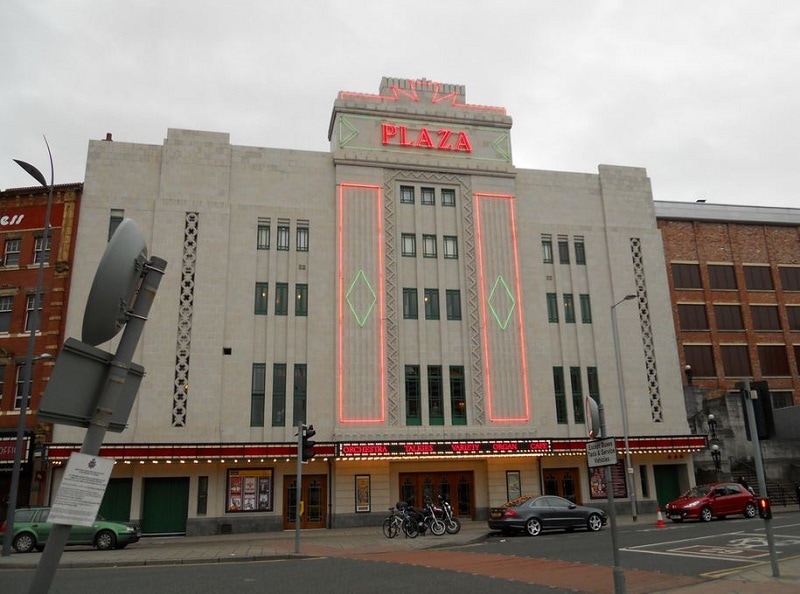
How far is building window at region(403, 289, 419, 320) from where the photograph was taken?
32.3m

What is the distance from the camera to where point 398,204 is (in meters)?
33.6

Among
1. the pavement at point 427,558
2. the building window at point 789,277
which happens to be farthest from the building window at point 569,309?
the building window at point 789,277

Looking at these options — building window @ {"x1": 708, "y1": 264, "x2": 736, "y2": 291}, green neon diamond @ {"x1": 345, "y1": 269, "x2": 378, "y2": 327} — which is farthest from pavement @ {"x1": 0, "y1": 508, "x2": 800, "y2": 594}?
building window @ {"x1": 708, "y1": 264, "x2": 736, "y2": 291}

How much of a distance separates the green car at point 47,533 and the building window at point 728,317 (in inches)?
1576

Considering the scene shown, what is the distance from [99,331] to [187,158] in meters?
29.7

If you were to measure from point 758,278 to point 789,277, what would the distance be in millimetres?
2737

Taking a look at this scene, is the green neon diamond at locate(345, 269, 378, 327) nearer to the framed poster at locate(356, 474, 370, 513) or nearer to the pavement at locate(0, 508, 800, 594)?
the framed poster at locate(356, 474, 370, 513)

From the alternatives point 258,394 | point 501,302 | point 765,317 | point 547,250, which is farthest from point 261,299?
point 765,317

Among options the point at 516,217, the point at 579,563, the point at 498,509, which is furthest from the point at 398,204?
the point at 579,563

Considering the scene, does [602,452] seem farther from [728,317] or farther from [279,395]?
[728,317]

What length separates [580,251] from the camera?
35.8 m

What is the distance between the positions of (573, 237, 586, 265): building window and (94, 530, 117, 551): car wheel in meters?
26.1

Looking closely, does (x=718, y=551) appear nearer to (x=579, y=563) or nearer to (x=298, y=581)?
(x=579, y=563)

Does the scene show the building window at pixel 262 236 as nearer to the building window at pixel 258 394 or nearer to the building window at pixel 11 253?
the building window at pixel 258 394
